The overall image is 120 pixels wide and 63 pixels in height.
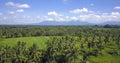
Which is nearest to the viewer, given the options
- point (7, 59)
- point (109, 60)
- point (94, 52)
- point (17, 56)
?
point (17, 56)

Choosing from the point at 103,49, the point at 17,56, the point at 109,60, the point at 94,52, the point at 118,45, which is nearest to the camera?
the point at 17,56

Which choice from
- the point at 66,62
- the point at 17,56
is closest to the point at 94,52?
the point at 66,62

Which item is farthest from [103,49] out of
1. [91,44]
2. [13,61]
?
[13,61]

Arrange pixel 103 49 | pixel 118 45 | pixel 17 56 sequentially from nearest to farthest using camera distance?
1. pixel 17 56
2. pixel 103 49
3. pixel 118 45

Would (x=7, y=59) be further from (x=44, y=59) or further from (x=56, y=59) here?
(x=56, y=59)

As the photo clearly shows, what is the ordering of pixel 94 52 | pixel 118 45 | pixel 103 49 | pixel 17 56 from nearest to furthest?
pixel 17 56 < pixel 94 52 < pixel 103 49 < pixel 118 45

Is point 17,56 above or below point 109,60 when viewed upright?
above

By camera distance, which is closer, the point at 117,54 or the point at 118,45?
the point at 117,54

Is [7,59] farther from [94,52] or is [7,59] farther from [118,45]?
[118,45]

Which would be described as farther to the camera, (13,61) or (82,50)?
(82,50)
